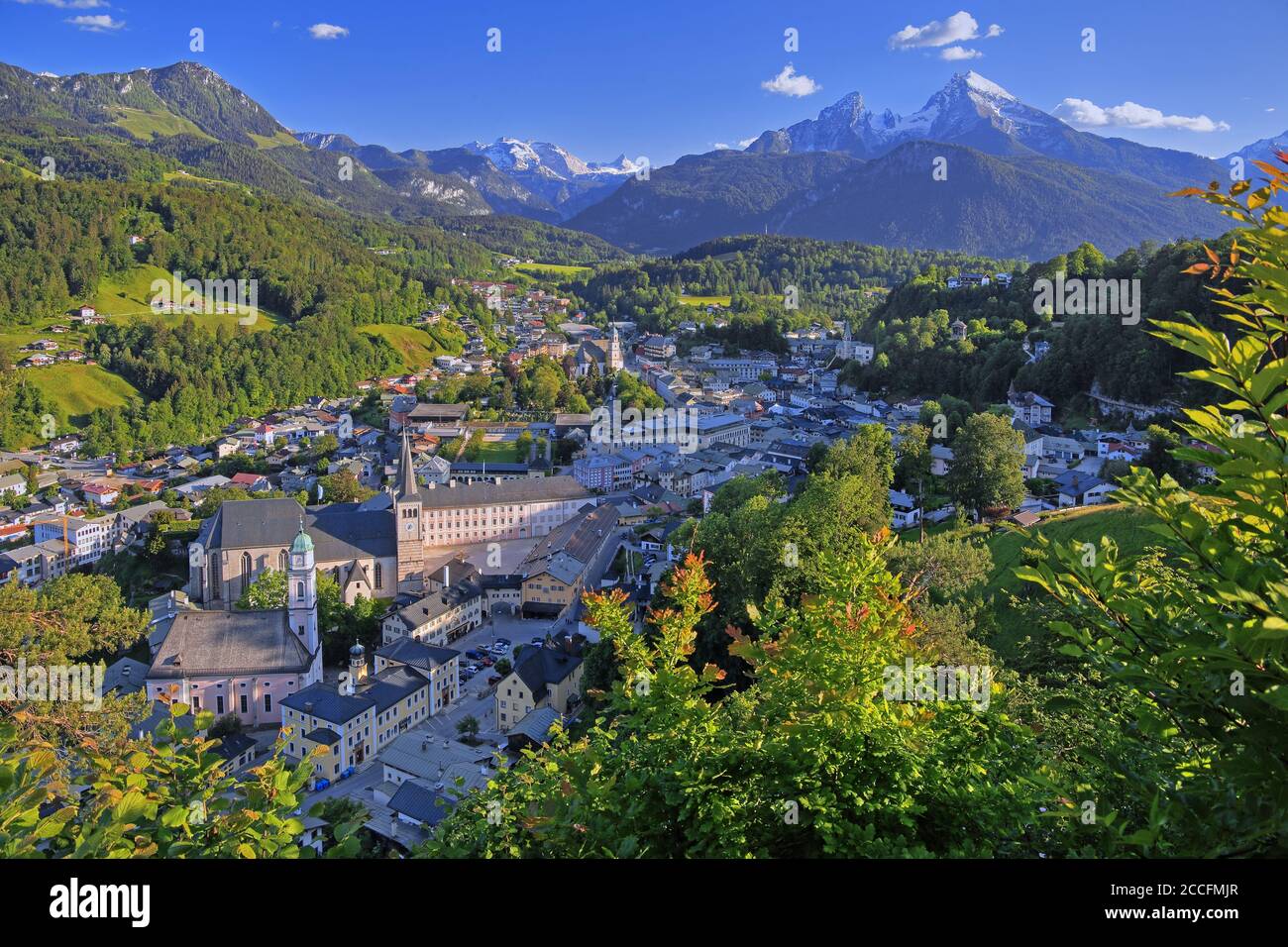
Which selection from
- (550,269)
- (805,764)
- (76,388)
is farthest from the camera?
(550,269)

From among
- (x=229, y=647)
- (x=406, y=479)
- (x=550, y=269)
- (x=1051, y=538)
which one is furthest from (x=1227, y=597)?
(x=550, y=269)

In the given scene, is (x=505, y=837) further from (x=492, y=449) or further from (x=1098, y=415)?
(x=492, y=449)

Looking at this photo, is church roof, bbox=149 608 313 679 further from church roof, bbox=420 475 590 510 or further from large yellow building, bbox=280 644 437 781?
church roof, bbox=420 475 590 510

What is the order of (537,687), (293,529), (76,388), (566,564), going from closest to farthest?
(537,687)
(566,564)
(293,529)
(76,388)

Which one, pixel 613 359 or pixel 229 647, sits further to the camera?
pixel 613 359

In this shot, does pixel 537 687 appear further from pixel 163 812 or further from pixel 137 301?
pixel 137 301

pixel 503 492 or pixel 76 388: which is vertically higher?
pixel 76 388

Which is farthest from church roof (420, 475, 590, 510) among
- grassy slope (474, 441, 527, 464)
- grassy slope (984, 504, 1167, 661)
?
grassy slope (984, 504, 1167, 661)

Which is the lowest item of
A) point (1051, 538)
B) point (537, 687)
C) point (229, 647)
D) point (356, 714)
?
point (356, 714)
